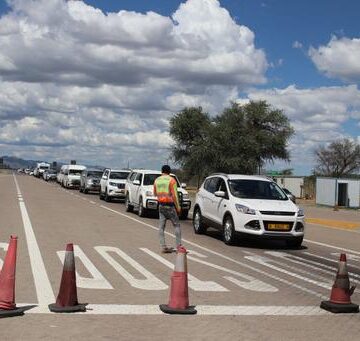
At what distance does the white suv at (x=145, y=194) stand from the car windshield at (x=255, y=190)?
586 centimetres

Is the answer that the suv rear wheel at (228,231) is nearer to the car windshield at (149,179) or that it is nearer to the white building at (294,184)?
the car windshield at (149,179)

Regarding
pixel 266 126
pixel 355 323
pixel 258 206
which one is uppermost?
pixel 266 126

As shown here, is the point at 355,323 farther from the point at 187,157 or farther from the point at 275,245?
the point at 187,157

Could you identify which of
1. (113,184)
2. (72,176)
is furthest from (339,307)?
(72,176)

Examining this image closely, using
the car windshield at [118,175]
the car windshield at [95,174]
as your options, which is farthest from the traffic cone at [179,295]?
the car windshield at [95,174]

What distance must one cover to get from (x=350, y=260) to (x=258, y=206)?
7.99 feet

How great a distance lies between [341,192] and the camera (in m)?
46.3

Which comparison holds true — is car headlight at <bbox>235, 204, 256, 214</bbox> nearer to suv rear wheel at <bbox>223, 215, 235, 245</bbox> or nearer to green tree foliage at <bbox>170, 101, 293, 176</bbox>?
suv rear wheel at <bbox>223, 215, 235, 245</bbox>

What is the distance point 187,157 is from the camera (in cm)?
6900

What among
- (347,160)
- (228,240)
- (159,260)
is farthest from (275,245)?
(347,160)

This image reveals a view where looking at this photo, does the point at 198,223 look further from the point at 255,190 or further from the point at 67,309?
the point at 67,309

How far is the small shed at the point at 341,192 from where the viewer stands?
45.9m

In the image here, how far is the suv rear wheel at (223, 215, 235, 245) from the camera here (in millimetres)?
15005

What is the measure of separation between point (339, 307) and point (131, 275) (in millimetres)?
3457
